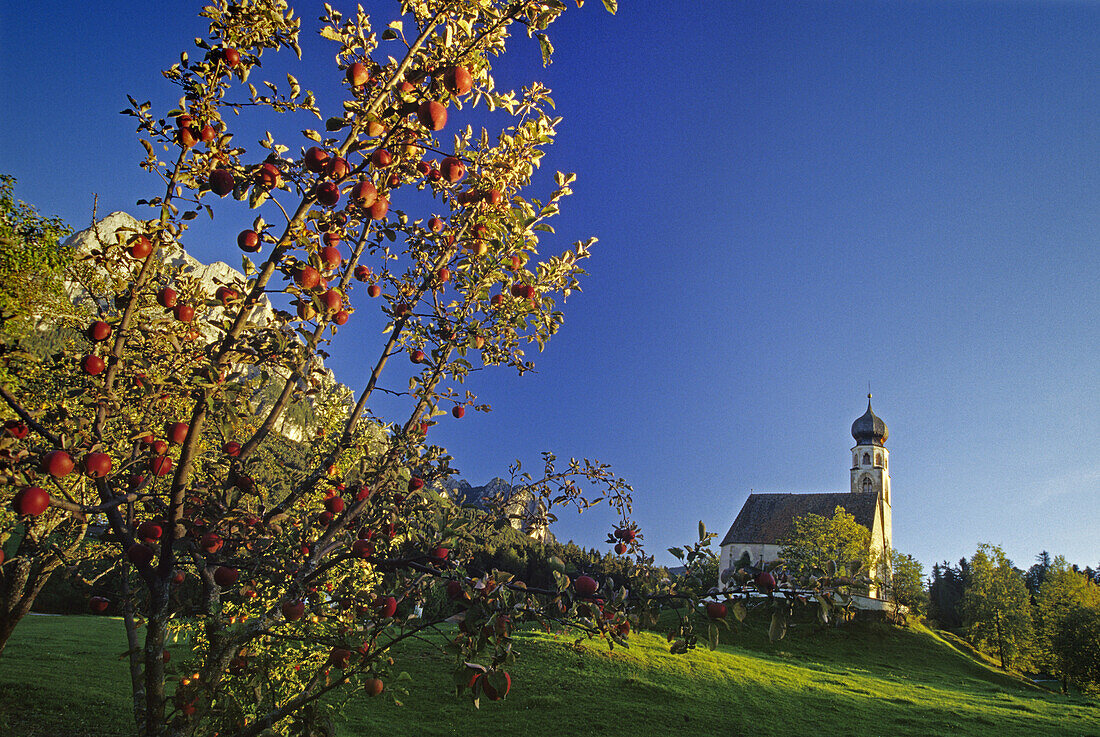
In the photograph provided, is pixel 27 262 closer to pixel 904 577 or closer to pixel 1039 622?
pixel 904 577

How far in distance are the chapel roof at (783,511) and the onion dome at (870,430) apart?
14483mm

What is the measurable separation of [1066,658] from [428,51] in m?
41.0

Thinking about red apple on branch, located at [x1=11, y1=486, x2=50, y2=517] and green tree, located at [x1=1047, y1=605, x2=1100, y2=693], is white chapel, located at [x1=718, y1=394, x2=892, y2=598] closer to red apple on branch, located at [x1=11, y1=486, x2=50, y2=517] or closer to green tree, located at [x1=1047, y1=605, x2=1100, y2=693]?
green tree, located at [x1=1047, y1=605, x2=1100, y2=693]

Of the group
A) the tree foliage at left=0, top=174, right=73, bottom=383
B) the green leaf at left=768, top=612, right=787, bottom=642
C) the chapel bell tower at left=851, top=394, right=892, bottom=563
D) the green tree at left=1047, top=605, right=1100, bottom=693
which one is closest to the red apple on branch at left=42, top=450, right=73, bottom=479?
the green leaf at left=768, top=612, right=787, bottom=642

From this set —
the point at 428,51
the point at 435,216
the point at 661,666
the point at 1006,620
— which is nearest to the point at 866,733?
the point at 661,666

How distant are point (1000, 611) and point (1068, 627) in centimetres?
823

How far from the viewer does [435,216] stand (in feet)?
12.6

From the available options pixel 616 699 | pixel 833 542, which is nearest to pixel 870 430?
pixel 833 542

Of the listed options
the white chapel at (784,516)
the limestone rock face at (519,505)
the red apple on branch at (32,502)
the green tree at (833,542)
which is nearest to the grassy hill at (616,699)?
the limestone rock face at (519,505)

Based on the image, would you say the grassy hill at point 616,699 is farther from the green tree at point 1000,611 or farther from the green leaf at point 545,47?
the green tree at point 1000,611

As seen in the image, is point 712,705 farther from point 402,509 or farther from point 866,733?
point 402,509

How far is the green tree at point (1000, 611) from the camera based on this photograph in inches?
1425

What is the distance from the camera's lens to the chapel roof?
156 feet

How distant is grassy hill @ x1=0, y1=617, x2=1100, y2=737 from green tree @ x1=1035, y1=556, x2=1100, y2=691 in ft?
20.9
